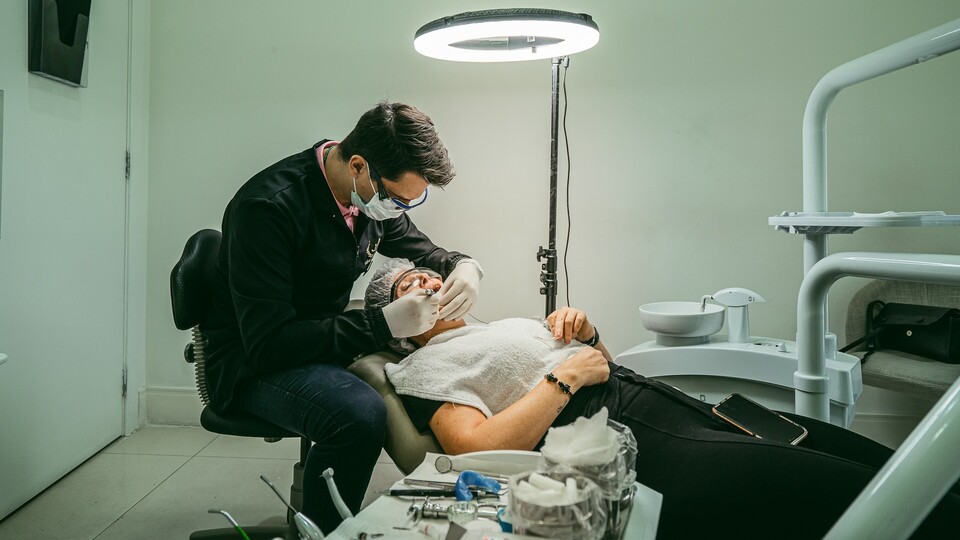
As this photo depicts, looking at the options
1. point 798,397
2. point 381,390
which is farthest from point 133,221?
point 798,397

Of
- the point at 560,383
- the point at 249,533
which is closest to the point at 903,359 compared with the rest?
the point at 560,383

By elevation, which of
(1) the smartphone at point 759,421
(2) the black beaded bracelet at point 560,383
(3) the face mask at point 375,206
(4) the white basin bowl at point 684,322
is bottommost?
(1) the smartphone at point 759,421

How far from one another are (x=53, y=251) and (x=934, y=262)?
2352 millimetres

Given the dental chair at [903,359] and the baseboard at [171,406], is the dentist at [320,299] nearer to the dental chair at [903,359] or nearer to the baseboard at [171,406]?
the baseboard at [171,406]

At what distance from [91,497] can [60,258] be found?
0.79 meters

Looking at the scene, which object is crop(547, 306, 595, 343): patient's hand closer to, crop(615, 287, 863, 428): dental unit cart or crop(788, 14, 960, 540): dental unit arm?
crop(615, 287, 863, 428): dental unit cart

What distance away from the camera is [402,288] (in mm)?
1758

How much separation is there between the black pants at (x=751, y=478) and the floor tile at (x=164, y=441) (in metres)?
1.86

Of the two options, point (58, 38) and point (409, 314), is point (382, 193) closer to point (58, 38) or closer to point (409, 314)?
point (409, 314)

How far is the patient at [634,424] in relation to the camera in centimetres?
113

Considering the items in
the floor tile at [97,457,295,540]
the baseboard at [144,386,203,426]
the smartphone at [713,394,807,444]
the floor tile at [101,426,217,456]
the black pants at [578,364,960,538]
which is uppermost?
the smartphone at [713,394,807,444]

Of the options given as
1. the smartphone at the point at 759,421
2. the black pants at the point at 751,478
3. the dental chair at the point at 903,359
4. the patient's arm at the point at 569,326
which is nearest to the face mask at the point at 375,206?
the patient's arm at the point at 569,326

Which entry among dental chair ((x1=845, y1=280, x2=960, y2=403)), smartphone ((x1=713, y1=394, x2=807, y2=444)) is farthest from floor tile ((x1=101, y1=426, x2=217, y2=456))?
dental chair ((x1=845, y1=280, x2=960, y2=403))

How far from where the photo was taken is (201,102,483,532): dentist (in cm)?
141
